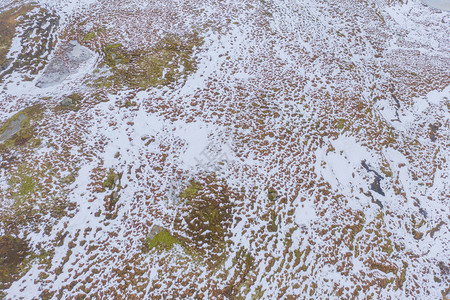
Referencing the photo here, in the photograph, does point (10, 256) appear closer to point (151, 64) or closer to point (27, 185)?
point (27, 185)

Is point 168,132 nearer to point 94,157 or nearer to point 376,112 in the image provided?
point 94,157

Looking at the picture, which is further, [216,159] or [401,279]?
[216,159]

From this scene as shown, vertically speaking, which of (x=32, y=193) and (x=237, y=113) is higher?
(x=237, y=113)

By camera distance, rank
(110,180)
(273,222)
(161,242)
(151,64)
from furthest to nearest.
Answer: (151,64) < (110,180) < (273,222) < (161,242)

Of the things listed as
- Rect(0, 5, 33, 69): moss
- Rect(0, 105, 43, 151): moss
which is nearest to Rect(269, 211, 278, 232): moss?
Rect(0, 105, 43, 151): moss

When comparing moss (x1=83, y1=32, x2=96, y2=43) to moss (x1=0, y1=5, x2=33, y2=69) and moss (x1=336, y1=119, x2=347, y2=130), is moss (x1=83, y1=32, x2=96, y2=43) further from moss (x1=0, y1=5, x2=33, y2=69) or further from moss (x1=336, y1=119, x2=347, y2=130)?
moss (x1=336, y1=119, x2=347, y2=130)

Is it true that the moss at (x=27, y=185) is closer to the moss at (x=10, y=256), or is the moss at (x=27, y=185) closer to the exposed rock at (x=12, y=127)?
the moss at (x=10, y=256)

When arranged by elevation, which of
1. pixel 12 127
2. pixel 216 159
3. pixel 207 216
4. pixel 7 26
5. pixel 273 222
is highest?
pixel 7 26

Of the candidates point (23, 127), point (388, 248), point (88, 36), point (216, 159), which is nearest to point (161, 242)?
point (216, 159)

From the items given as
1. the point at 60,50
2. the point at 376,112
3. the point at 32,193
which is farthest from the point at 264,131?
the point at 60,50
